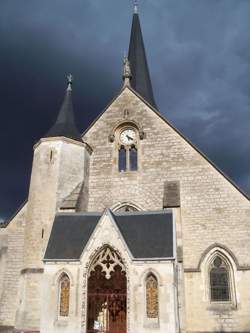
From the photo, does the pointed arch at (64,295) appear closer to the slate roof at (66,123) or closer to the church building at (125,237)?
the church building at (125,237)

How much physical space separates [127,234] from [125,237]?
0.58ft

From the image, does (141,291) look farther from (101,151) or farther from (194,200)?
(101,151)

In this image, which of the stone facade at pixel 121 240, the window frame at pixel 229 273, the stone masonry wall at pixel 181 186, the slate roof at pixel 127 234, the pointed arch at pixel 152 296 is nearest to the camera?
the pointed arch at pixel 152 296

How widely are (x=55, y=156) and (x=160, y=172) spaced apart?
4772 millimetres

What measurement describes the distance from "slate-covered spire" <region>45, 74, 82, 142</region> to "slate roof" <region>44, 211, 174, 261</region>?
4.61m

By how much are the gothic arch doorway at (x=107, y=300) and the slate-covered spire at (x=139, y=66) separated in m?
13.7

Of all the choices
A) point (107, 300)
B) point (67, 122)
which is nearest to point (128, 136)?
point (67, 122)

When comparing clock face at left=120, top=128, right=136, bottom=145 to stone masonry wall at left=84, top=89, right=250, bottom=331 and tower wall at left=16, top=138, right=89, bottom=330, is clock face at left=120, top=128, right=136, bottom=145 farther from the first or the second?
tower wall at left=16, top=138, right=89, bottom=330

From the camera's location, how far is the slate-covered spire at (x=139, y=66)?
25.3 m

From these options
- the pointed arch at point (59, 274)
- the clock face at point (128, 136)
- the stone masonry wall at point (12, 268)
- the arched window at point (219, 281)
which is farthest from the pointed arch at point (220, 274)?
the stone masonry wall at point (12, 268)

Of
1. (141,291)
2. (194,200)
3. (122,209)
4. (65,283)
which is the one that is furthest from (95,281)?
(194,200)

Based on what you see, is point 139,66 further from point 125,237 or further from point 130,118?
point 125,237

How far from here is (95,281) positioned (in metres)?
14.0

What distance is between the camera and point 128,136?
18453 millimetres
